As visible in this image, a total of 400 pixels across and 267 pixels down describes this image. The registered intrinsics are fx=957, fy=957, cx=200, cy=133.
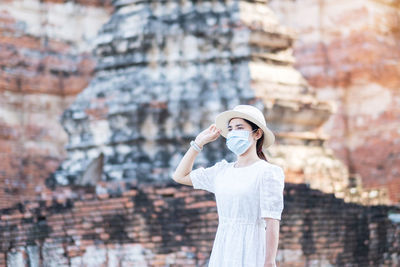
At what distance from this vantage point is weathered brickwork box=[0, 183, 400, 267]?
8.38m

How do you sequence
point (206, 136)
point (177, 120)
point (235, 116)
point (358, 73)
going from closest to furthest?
point (235, 116) < point (206, 136) < point (177, 120) < point (358, 73)

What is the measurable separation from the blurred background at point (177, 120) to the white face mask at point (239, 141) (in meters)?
2.81

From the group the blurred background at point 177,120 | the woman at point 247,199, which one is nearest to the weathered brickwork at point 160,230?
the blurred background at point 177,120

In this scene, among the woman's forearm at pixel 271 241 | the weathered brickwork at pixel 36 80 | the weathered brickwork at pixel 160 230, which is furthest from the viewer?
the weathered brickwork at pixel 36 80

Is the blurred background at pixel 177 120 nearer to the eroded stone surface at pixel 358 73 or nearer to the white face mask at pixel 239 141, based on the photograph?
the eroded stone surface at pixel 358 73

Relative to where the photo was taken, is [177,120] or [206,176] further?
[177,120]

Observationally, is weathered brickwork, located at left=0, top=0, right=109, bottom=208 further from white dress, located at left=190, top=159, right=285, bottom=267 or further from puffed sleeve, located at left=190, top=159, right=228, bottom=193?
white dress, located at left=190, top=159, right=285, bottom=267

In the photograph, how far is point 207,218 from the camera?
8344 mm

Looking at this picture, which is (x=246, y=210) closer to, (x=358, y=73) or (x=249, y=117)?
Answer: (x=249, y=117)

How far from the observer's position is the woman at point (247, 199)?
518 centimetres

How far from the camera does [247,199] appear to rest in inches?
209

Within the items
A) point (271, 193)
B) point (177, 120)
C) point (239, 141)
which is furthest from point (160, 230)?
point (271, 193)

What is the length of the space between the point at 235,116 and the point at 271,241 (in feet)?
2.78

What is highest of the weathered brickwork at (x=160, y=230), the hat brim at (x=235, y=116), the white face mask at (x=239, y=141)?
the hat brim at (x=235, y=116)
